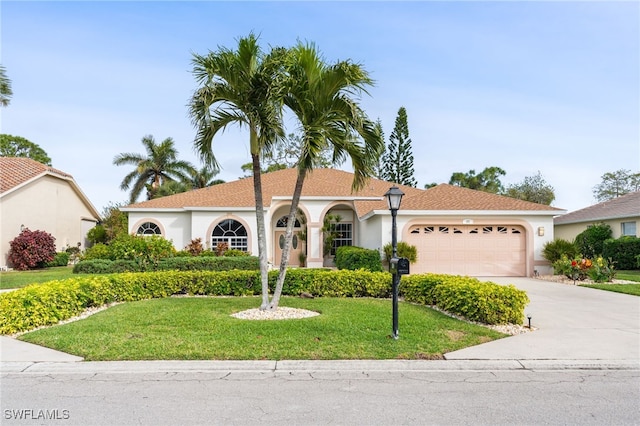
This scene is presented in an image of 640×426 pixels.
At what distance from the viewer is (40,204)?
80.2ft

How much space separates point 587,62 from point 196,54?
10.8m

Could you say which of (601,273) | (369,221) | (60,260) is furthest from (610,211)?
(60,260)

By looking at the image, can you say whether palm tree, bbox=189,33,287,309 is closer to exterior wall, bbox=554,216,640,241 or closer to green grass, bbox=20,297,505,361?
green grass, bbox=20,297,505,361

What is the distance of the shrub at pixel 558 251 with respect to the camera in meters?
18.0

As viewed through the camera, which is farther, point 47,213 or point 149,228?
point 47,213

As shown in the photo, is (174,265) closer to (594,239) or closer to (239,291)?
(239,291)

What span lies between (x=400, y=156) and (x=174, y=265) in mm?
27716

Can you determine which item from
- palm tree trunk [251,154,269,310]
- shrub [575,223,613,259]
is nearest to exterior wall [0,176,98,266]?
palm tree trunk [251,154,269,310]

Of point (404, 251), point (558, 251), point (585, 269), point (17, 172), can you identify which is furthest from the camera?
point (17, 172)

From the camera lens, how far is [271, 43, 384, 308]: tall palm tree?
29.6 ft

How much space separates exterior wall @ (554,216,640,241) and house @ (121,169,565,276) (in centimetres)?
777

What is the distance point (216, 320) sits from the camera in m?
8.87

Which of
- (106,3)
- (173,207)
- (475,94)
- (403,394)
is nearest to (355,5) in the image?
(106,3)

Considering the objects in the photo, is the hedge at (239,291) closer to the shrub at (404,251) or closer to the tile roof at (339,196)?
the shrub at (404,251)
